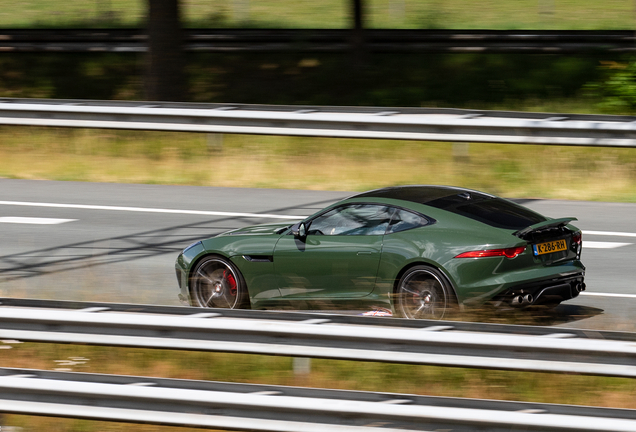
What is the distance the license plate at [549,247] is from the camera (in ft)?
25.7

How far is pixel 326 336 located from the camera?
5711mm

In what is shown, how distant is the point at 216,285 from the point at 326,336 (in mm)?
3269

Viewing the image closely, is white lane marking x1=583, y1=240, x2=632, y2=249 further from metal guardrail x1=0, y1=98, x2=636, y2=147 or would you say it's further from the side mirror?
the side mirror

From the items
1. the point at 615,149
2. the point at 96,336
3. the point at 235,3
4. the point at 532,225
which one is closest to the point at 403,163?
the point at 615,149

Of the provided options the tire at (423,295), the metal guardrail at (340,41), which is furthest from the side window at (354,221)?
the metal guardrail at (340,41)

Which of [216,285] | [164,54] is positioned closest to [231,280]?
[216,285]

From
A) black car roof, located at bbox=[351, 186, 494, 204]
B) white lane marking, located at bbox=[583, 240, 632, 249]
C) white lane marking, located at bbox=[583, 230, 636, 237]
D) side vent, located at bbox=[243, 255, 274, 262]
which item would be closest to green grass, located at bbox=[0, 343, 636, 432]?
side vent, located at bbox=[243, 255, 274, 262]

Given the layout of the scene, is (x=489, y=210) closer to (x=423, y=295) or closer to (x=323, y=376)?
(x=423, y=295)

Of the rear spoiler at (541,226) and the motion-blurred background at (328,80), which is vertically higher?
the motion-blurred background at (328,80)

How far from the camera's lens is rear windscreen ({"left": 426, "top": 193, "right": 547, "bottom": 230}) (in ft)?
26.1

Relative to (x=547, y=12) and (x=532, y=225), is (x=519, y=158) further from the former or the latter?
(x=547, y=12)

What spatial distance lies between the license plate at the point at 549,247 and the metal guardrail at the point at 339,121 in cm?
519

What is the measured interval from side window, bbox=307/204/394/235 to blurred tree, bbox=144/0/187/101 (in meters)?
10.00

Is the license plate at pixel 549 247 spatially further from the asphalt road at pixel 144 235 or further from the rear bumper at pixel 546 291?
the asphalt road at pixel 144 235
